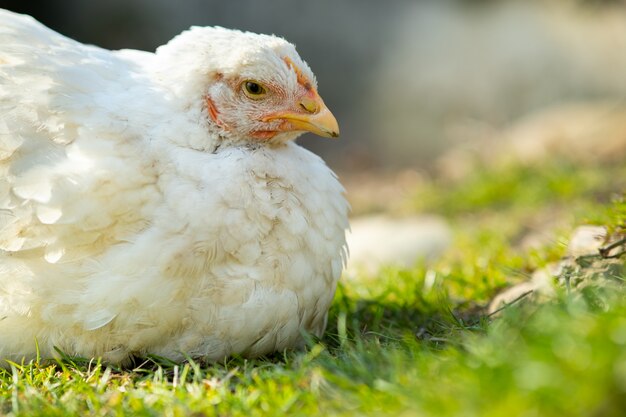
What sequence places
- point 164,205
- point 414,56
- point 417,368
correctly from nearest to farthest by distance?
point 417,368 < point 164,205 < point 414,56

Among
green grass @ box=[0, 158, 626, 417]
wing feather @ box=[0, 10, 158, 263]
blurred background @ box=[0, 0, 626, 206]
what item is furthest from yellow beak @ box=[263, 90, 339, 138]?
blurred background @ box=[0, 0, 626, 206]

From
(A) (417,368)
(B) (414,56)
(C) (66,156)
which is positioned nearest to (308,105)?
(C) (66,156)

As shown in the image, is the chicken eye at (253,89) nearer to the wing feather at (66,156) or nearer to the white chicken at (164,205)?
the white chicken at (164,205)

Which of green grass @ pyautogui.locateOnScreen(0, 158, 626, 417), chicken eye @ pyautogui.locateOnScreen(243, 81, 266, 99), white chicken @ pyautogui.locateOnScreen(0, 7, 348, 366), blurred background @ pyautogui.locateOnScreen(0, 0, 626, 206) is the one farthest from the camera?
blurred background @ pyautogui.locateOnScreen(0, 0, 626, 206)

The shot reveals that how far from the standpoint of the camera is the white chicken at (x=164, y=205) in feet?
8.81

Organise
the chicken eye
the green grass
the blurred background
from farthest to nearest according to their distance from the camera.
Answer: the blurred background, the chicken eye, the green grass

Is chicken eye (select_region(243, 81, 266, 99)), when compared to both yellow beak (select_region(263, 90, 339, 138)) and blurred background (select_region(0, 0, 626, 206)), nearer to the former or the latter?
yellow beak (select_region(263, 90, 339, 138))

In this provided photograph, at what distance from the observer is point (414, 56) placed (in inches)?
412

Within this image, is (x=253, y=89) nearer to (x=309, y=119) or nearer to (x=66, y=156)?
(x=309, y=119)

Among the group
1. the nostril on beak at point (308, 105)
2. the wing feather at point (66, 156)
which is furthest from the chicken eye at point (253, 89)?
the wing feather at point (66, 156)

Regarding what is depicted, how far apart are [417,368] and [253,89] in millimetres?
1411

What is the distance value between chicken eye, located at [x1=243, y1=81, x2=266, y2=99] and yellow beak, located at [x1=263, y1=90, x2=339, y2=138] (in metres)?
0.10

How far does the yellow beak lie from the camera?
303 cm

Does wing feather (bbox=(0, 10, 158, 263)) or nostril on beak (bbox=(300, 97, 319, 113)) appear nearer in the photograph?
wing feather (bbox=(0, 10, 158, 263))
